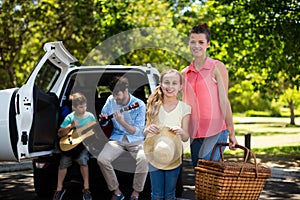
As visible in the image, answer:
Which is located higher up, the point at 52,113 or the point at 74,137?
the point at 52,113

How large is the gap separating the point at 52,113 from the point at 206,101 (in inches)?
135

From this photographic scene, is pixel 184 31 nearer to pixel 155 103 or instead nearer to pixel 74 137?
pixel 74 137

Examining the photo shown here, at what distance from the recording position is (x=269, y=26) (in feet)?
52.6

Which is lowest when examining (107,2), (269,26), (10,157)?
(10,157)

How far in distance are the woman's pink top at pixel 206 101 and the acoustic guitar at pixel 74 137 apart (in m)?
2.94

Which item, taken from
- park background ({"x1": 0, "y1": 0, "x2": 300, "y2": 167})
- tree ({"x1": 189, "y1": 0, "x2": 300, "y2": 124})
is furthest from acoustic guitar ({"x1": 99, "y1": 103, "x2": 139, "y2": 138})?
tree ({"x1": 189, "y1": 0, "x2": 300, "y2": 124})

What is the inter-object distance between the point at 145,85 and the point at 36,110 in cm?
217

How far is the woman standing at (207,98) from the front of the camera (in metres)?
5.45

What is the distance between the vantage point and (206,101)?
547 centimetres

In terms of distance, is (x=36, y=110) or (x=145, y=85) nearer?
(x=36, y=110)

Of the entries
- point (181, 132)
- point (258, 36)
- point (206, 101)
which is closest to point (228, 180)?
point (181, 132)

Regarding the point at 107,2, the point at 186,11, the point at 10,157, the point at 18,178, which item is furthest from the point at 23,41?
the point at 10,157

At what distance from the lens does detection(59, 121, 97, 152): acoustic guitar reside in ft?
26.7

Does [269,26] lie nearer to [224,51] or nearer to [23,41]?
[224,51]
